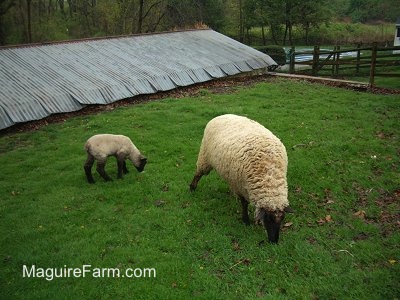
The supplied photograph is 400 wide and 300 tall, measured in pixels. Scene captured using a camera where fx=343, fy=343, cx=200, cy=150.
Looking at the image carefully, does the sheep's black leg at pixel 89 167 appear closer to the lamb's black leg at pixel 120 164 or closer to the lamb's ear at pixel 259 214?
the lamb's black leg at pixel 120 164

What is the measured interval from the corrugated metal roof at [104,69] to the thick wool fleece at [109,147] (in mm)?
6241

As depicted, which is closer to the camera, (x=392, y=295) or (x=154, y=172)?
(x=392, y=295)

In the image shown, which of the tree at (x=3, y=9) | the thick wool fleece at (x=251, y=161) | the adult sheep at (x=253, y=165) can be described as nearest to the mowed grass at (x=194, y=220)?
the adult sheep at (x=253, y=165)

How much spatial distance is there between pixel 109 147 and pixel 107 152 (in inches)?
5.4

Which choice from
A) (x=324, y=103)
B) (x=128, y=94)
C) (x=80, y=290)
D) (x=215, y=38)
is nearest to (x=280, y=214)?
(x=80, y=290)

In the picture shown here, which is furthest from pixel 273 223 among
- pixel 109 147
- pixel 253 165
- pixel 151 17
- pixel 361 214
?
pixel 151 17

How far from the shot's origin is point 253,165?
646 cm

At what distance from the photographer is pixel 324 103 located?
581 inches

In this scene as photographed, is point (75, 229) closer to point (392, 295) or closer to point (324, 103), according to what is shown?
point (392, 295)

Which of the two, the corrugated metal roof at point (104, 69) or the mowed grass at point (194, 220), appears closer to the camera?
the mowed grass at point (194, 220)

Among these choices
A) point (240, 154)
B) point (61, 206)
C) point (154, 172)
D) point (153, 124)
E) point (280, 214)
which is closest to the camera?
point (280, 214)

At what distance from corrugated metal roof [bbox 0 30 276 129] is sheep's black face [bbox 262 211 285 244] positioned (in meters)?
11.0

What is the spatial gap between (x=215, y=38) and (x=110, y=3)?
2348cm

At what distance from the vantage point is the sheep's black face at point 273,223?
6.06m
